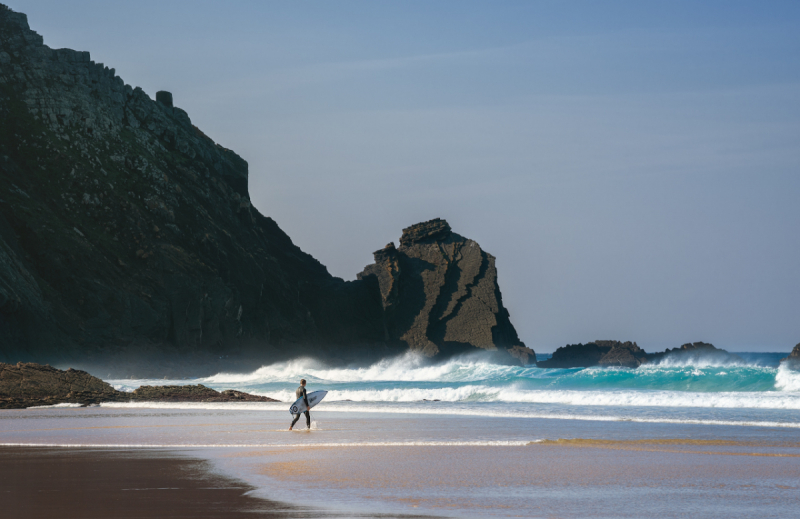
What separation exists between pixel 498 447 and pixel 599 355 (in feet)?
312

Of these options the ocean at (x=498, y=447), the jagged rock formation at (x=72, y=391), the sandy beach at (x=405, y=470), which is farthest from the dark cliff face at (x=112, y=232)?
the sandy beach at (x=405, y=470)

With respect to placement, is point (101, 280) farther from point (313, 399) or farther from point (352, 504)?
point (352, 504)

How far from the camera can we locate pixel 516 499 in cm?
827

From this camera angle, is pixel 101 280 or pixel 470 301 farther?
pixel 470 301

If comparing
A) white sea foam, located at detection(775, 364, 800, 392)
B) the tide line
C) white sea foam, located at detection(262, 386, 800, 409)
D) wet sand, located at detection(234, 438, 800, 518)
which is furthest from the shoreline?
white sea foam, located at detection(775, 364, 800, 392)

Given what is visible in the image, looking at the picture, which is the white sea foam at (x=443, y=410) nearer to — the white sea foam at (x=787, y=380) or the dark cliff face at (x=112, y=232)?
the white sea foam at (x=787, y=380)

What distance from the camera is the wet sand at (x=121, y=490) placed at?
24.3 feet

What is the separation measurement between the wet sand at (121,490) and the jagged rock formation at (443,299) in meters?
91.2

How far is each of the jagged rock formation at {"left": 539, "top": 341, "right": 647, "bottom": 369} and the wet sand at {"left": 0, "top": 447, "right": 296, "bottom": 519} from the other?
299 feet

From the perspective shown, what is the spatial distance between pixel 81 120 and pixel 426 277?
5033 cm

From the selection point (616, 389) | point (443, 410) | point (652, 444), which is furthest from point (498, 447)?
point (616, 389)

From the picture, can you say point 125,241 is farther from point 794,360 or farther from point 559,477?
point 559,477

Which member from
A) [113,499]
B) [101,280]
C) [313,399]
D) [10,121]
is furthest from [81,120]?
[113,499]

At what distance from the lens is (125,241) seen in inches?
2709
